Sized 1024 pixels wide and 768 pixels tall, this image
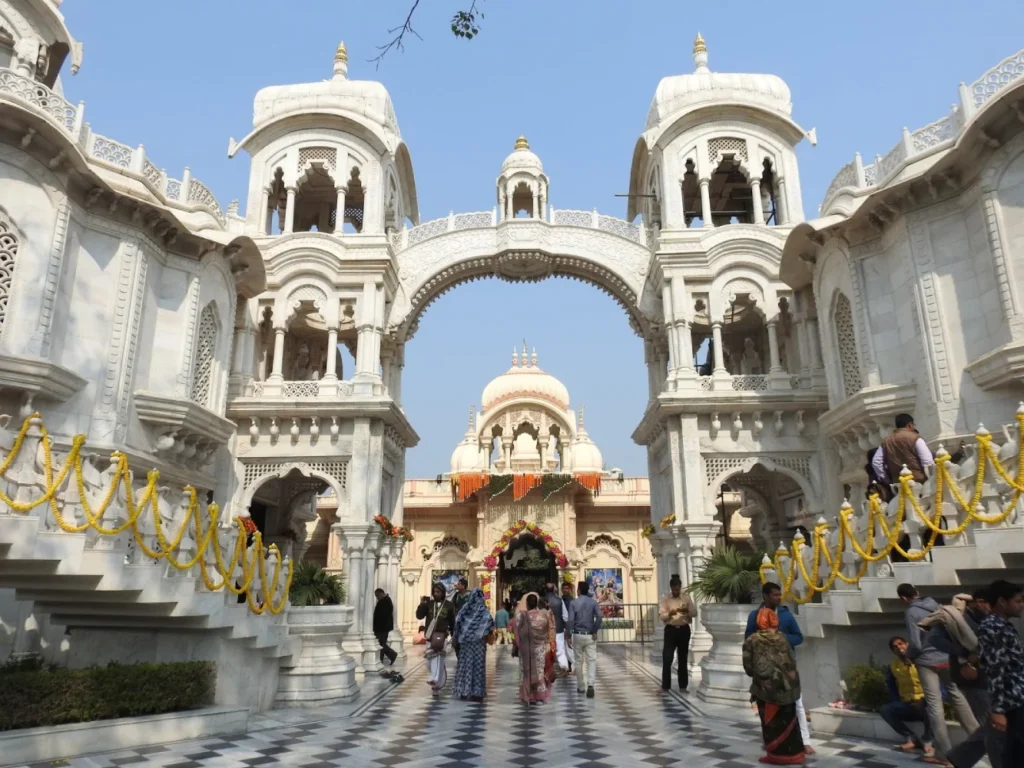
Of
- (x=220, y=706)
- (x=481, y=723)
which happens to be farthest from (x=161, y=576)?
(x=481, y=723)

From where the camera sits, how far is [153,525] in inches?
332

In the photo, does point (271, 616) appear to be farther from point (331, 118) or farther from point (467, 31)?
point (331, 118)

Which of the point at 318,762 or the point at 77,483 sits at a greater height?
the point at 77,483

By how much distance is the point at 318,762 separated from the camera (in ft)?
23.1

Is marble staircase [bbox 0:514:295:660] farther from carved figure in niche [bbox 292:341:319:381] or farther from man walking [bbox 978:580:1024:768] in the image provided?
carved figure in niche [bbox 292:341:319:381]

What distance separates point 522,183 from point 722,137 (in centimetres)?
576

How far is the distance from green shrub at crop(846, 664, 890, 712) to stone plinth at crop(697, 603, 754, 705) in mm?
2035

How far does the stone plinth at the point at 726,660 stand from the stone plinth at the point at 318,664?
207 inches

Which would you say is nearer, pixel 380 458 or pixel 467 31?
pixel 467 31

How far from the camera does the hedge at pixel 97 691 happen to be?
724 centimetres

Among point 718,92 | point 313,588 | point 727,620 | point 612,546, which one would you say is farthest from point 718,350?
point 612,546

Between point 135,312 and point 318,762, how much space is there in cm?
924

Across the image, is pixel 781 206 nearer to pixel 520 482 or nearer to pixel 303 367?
pixel 520 482

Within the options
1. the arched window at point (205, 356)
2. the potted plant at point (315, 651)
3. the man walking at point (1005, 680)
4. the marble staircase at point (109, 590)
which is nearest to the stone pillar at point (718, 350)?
the potted plant at point (315, 651)
